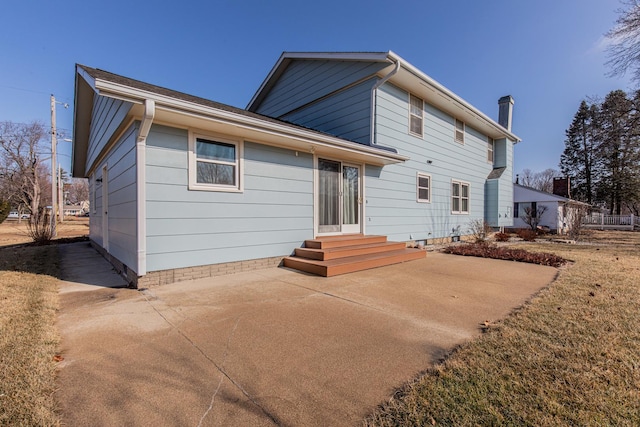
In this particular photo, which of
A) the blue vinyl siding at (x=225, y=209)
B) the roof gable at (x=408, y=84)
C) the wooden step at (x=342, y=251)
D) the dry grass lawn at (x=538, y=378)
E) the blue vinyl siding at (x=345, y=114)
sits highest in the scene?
the roof gable at (x=408, y=84)

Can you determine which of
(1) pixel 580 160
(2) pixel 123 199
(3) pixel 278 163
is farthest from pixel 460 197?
(1) pixel 580 160

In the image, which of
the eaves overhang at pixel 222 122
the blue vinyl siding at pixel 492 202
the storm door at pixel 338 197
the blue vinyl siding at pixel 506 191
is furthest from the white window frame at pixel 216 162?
the blue vinyl siding at pixel 506 191

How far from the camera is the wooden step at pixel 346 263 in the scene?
17.7 feet

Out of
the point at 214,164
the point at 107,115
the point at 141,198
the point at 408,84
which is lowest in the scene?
the point at 141,198

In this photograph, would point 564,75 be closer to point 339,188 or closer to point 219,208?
point 339,188

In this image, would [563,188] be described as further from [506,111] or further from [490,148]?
[490,148]

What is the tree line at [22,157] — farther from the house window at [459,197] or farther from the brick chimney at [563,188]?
the brick chimney at [563,188]

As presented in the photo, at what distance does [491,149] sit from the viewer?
13.9 metres

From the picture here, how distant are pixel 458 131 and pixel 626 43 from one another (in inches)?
339

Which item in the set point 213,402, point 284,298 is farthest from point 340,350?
point 284,298

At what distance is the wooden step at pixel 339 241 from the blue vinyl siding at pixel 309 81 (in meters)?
4.54

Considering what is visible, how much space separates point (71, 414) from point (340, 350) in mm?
1845

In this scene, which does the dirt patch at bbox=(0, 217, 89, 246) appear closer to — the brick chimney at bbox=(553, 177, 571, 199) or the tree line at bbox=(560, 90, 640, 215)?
the brick chimney at bbox=(553, 177, 571, 199)

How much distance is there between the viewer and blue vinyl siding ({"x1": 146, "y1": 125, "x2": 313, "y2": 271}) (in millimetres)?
4691
